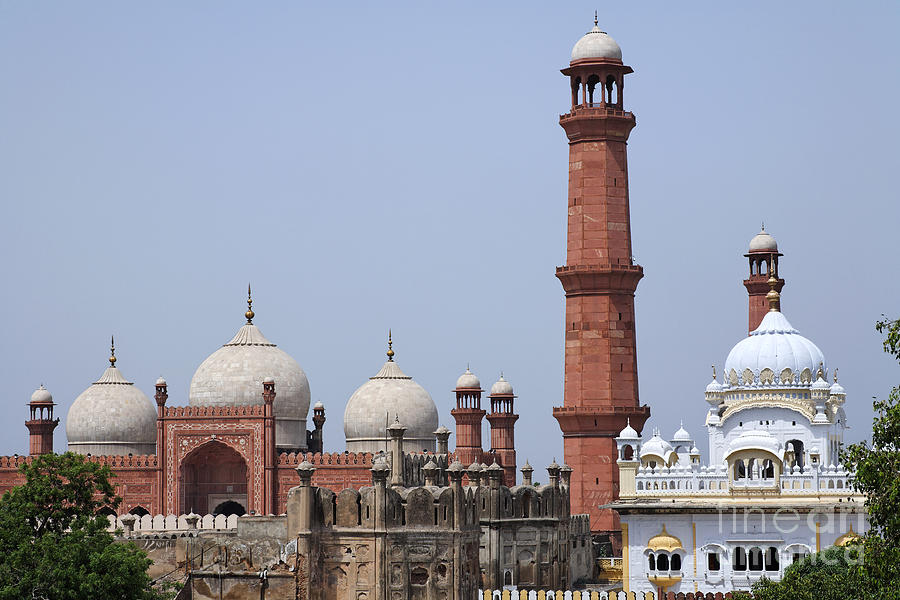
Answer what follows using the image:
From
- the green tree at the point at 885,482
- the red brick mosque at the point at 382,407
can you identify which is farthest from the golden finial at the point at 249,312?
the green tree at the point at 885,482

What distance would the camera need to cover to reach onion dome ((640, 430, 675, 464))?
42.0 meters

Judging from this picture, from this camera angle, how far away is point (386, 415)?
5775 centimetres

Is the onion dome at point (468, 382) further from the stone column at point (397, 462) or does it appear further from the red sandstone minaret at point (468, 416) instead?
the stone column at point (397, 462)

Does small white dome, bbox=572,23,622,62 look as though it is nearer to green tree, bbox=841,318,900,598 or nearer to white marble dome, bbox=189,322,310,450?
white marble dome, bbox=189,322,310,450

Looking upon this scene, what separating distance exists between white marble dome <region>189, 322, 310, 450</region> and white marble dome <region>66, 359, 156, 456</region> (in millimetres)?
3502

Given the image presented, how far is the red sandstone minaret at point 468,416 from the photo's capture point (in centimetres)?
6794

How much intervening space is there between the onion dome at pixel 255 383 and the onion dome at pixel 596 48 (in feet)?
47.9

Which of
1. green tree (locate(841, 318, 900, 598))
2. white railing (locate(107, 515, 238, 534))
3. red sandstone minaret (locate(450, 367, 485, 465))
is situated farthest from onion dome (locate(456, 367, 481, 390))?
green tree (locate(841, 318, 900, 598))

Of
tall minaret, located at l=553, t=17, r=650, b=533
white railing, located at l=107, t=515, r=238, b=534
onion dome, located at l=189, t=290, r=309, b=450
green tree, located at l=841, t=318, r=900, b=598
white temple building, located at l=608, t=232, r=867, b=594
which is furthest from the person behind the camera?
onion dome, located at l=189, t=290, r=309, b=450

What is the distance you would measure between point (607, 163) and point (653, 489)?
19.6 metres

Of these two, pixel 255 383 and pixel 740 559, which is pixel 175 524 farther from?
pixel 740 559

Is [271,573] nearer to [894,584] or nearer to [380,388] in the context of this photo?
[894,584]

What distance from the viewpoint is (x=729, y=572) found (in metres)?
35.8

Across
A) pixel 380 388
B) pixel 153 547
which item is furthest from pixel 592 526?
pixel 153 547
